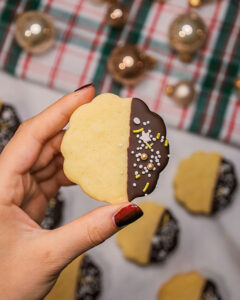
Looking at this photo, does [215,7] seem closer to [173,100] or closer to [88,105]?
[173,100]

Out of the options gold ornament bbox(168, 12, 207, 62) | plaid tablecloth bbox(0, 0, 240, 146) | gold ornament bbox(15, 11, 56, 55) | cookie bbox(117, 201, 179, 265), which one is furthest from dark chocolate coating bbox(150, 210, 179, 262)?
gold ornament bbox(15, 11, 56, 55)

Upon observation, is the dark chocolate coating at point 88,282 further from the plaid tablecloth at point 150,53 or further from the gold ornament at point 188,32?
the gold ornament at point 188,32

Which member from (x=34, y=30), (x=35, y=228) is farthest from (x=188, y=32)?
(x=35, y=228)

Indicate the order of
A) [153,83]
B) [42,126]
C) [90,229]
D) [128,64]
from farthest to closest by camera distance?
1. [153,83]
2. [128,64]
3. [42,126]
4. [90,229]

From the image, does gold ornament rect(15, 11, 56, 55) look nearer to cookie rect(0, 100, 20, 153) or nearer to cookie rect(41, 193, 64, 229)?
cookie rect(0, 100, 20, 153)

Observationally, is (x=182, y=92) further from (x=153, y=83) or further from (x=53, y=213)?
(x=53, y=213)

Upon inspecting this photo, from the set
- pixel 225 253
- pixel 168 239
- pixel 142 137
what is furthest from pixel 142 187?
pixel 225 253

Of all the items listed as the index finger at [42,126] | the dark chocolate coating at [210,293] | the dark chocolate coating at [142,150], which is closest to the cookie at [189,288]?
the dark chocolate coating at [210,293]
